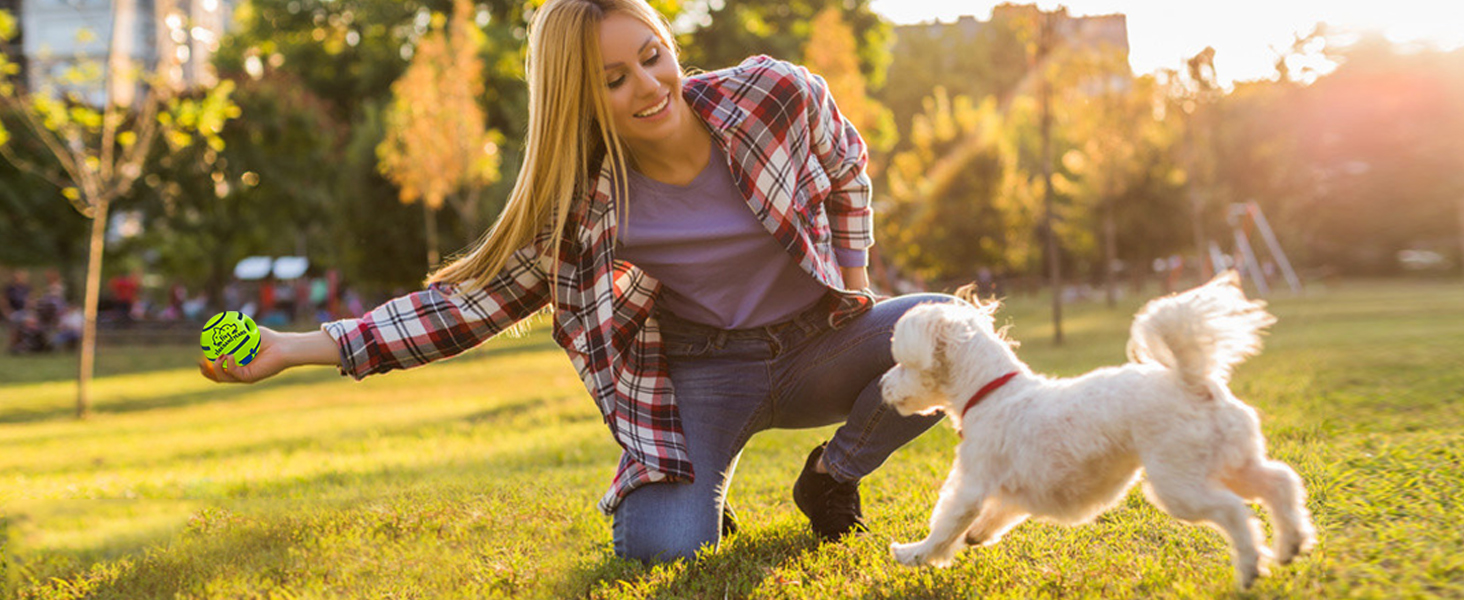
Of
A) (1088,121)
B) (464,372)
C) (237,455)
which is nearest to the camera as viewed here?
(237,455)

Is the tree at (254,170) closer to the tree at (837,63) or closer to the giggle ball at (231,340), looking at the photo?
the tree at (837,63)

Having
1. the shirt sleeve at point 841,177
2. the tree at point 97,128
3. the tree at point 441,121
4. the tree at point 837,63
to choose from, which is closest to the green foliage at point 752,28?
the tree at point 837,63

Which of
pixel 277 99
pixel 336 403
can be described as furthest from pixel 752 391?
pixel 277 99

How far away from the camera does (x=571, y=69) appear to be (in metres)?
3.58

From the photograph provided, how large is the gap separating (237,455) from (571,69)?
6177mm

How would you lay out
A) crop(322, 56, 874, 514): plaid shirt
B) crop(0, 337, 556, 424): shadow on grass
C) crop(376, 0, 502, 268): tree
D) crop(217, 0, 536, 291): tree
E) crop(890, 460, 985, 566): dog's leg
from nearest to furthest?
crop(890, 460, 985, 566): dog's leg < crop(322, 56, 874, 514): plaid shirt < crop(0, 337, 556, 424): shadow on grass < crop(376, 0, 502, 268): tree < crop(217, 0, 536, 291): tree

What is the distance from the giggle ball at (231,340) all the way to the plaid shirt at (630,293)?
10.0 inches

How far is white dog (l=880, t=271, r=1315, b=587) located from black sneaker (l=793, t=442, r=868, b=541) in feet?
1.94

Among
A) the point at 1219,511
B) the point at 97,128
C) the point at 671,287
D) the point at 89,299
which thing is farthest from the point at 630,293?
the point at 97,128

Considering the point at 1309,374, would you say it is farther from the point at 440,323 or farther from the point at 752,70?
the point at 440,323

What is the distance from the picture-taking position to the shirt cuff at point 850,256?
4.19 meters

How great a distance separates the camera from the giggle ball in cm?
353

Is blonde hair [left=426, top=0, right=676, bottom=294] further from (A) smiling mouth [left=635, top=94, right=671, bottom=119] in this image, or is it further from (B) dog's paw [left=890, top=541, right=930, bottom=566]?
(B) dog's paw [left=890, top=541, right=930, bottom=566]

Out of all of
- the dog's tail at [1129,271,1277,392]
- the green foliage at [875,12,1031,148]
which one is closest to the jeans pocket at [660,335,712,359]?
the dog's tail at [1129,271,1277,392]
